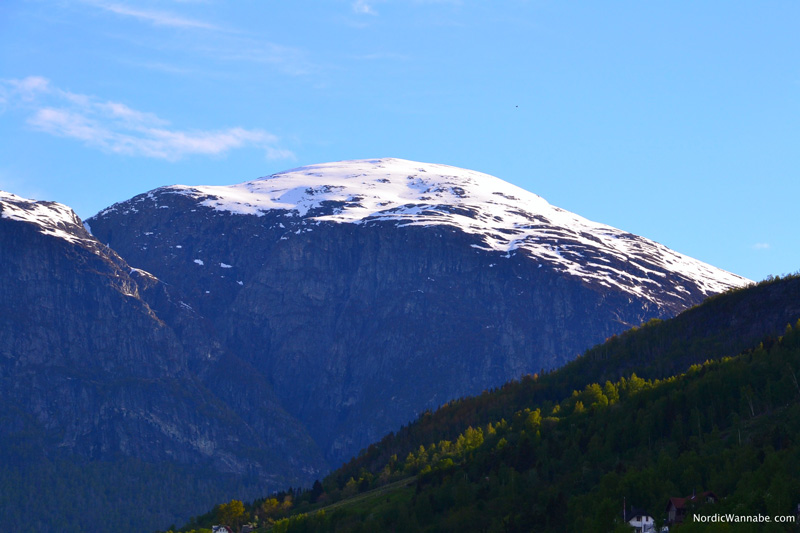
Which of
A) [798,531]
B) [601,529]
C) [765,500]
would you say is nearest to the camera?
[798,531]

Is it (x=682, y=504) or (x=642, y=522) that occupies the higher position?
(x=682, y=504)

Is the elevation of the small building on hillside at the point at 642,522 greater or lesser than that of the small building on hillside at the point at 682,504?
lesser

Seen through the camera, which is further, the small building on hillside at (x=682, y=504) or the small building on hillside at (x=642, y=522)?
the small building on hillside at (x=642, y=522)

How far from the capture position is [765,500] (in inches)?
7352

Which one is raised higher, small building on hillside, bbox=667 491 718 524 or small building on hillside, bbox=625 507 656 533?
small building on hillside, bbox=667 491 718 524

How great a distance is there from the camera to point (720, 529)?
17400 cm

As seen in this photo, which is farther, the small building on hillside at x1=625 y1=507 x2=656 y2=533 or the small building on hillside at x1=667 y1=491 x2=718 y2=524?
the small building on hillside at x1=625 y1=507 x2=656 y2=533

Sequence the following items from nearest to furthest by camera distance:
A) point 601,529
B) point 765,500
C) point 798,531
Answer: point 798,531 → point 765,500 → point 601,529

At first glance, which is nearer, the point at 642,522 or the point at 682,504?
the point at 682,504

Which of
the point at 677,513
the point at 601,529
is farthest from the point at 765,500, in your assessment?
the point at 601,529

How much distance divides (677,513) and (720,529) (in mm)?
18187

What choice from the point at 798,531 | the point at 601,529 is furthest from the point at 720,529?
the point at 601,529

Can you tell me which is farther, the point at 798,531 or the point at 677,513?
the point at 677,513

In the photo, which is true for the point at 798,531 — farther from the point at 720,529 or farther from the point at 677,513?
the point at 677,513
